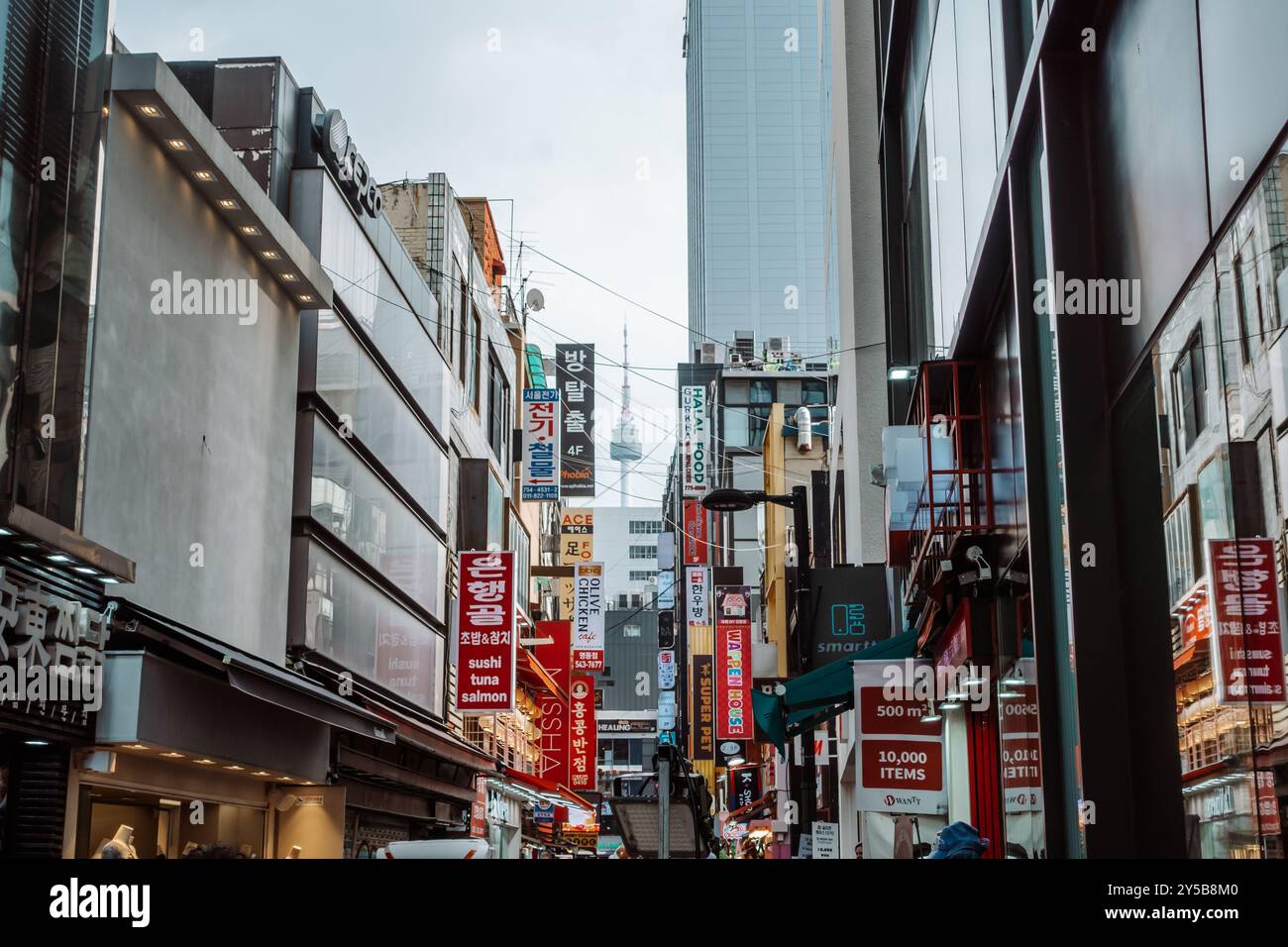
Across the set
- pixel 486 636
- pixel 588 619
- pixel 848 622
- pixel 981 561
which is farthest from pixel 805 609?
pixel 588 619

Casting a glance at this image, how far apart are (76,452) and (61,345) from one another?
1085mm

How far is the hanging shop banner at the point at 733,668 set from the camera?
3556 centimetres

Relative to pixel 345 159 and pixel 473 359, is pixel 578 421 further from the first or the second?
pixel 345 159

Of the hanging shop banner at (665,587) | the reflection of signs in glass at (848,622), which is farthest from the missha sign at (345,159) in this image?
the hanging shop banner at (665,587)

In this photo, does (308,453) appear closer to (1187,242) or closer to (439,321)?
(439,321)

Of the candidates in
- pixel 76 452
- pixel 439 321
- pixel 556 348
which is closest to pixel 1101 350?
pixel 76 452

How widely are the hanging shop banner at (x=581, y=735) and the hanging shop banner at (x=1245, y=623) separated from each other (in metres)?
41.3

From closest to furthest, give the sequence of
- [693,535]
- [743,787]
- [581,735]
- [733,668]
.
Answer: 1. [733,668]
2. [581,735]
3. [743,787]
4. [693,535]

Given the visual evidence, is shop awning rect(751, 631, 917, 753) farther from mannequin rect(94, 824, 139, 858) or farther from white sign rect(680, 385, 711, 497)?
white sign rect(680, 385, 711, 497)

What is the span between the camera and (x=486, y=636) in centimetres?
2784

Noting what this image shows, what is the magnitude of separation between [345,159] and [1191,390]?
65.8 feet

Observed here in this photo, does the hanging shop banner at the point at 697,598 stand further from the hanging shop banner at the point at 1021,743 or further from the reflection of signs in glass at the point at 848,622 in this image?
the hanging shop banner at the point at 1021,743

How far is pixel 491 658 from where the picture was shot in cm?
2792

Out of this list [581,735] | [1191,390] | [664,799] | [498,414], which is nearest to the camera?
[1191,390]
